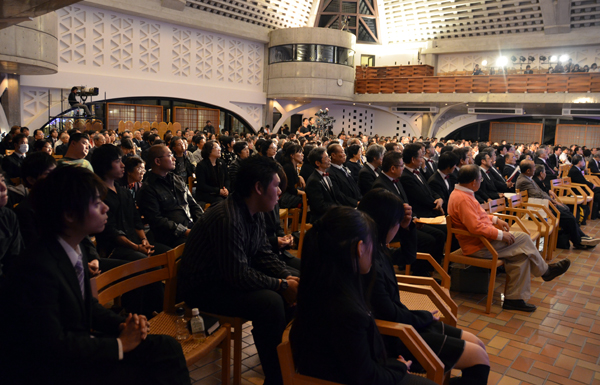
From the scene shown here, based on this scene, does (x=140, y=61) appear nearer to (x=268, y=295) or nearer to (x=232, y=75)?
(x=232, y=75)

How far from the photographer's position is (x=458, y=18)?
2148cm

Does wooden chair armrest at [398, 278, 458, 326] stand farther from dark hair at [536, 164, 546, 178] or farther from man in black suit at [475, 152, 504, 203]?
dark hair at [536, 164, 546, 178]

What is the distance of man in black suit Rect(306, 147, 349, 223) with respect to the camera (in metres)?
4.66

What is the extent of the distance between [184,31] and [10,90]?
6651 millimetres

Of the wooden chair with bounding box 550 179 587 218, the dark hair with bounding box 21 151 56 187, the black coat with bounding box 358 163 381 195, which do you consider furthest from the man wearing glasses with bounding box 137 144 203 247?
the wooden chair with bounding box 550 179 587 218

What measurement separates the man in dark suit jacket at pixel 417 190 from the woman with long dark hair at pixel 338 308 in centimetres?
350

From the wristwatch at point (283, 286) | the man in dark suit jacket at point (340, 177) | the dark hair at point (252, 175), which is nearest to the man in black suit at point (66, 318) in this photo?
the wristwatch at point (283, 286)

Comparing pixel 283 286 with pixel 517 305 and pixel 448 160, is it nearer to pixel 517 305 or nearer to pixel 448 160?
pixel 517 305

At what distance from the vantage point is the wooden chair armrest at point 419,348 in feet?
6.57

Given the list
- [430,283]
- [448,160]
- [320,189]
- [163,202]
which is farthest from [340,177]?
[430,283]

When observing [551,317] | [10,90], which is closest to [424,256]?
[551,317]

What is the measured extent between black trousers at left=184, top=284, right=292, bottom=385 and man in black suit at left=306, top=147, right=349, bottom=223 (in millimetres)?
2332

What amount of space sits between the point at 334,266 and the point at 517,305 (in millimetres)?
3043

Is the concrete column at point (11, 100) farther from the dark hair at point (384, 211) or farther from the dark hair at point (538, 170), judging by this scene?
the dark hair at point (384, 211)
